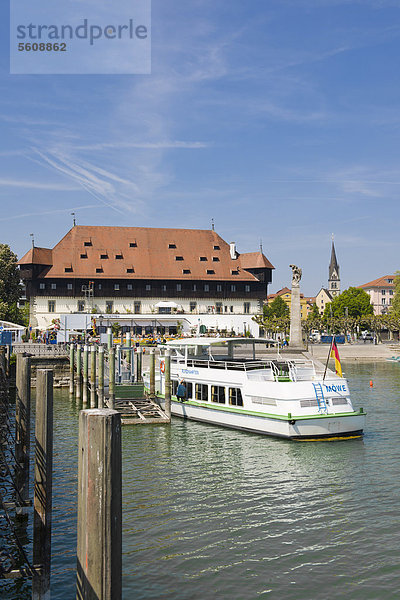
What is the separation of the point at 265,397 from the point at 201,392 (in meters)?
5.16

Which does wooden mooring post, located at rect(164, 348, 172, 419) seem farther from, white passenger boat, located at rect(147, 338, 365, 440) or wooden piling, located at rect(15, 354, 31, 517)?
wooden piling, located at rect(15, 354, 31, 517)

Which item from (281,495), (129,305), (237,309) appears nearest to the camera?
(281,495)

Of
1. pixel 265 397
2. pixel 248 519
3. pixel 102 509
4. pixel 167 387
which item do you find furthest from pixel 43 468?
pixel 167 387

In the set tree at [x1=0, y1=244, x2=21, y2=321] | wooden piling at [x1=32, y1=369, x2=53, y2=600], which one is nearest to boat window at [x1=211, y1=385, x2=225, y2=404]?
wooden piling at [x1=32, y1=369, x2=53, y2=600]

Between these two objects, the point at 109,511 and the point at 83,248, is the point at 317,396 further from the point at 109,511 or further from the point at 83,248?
the point at 83,248

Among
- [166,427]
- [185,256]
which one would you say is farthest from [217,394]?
[185,256]

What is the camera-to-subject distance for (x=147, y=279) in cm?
9012

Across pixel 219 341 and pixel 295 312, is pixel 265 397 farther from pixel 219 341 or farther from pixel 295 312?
pixel 295 312

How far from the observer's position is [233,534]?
13617mm

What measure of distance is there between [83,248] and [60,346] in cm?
3896

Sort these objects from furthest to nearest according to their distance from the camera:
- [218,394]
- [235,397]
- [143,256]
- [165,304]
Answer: [143,256] < [165,304] < [218,394] < [235,397]

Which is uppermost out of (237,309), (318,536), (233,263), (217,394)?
(233,263)

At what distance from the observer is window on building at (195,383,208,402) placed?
92.5 feet

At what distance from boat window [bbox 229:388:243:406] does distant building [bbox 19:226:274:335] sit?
175 feet
